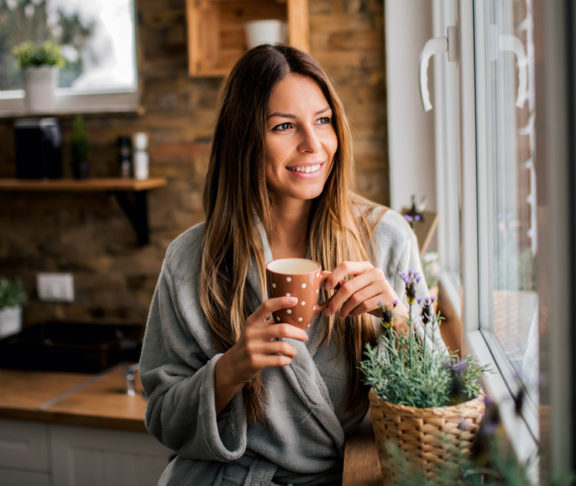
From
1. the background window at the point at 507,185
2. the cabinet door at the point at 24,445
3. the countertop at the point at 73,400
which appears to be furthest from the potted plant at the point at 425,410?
the cabinet door at the point at 24,445

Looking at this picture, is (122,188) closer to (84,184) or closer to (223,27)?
(84,184)

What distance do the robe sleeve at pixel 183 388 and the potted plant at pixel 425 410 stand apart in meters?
0.40

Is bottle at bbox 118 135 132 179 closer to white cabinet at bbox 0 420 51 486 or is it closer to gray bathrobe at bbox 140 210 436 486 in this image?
white cabinet at bbox 0 420 51 486

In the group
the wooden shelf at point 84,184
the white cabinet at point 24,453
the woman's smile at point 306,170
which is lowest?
the white cabinet at point 24,453

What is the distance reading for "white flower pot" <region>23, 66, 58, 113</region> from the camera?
2.68 metres

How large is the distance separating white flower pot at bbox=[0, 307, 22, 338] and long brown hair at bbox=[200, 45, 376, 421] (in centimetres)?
164

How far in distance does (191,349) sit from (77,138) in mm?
1463

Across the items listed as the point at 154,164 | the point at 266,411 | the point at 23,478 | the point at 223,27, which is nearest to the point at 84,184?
the point at 154,164

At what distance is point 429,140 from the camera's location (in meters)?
2.29

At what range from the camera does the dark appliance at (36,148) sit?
266 cm

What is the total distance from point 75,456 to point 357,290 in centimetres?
151

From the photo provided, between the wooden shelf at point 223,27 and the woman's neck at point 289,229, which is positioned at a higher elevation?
the wooden shelf at point 223,27

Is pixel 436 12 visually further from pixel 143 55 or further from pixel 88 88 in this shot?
pixel 88 88

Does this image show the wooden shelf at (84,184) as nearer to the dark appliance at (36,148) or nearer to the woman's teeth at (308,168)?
the dark appliance at (36,148)
